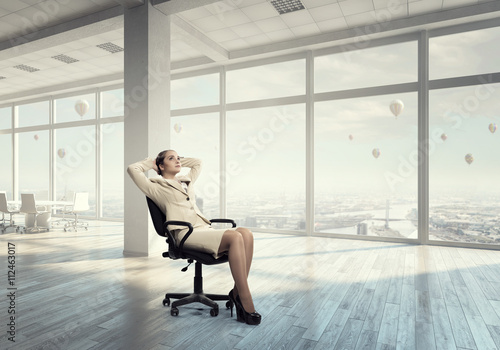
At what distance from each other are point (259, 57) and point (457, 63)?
3.20m

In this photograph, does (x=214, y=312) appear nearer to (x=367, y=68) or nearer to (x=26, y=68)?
(x=367, y=68)

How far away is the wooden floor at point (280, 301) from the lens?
2.12 meters

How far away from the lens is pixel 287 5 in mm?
4859

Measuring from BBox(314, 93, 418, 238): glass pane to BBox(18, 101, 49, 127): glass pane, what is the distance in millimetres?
7349

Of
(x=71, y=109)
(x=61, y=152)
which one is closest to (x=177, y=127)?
(x=71, y=109)

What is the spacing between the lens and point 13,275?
351cm

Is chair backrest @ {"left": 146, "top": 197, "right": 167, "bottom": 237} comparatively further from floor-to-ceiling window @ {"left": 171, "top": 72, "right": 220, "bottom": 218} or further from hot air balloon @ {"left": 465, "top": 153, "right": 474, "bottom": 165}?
hot air balloon @ {"left": 465, "top": 153, "right": 474, "bottom": 165}

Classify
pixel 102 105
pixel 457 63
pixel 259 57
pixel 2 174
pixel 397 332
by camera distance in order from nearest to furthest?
pixel 397 332 → pixel 457 63 → pixel 259 57 → pixel 102 105 → pixel 2 174

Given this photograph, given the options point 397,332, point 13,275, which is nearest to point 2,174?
point 13,275

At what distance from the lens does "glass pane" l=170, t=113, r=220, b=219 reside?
271 inches

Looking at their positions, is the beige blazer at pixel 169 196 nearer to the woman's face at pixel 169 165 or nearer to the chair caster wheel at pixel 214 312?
the woman's face at pixel 169 165

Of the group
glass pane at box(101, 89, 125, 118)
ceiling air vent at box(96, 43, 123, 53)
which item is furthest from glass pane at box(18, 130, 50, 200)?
ceiling air vent at box(96, 43, 123, 53)

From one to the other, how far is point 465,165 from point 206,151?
14.6 feet

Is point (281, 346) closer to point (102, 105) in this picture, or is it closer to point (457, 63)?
point (457, 63)
